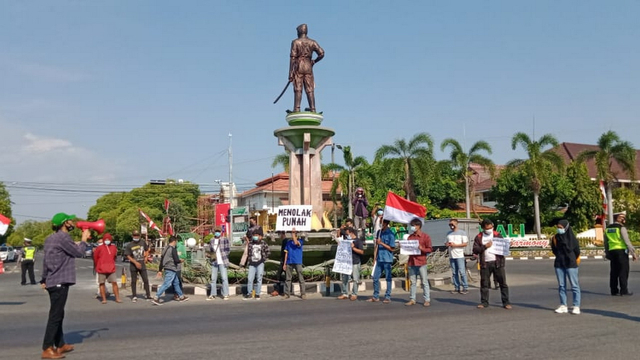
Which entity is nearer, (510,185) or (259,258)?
(259,258)

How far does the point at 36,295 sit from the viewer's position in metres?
17.6

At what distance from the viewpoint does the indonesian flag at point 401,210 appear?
15.3 meters

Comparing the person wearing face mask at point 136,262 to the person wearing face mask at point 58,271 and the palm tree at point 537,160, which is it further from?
the palm tree at point 537,160

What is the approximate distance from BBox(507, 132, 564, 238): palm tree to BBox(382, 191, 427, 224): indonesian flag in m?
29.9

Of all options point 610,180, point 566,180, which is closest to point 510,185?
point 566,180

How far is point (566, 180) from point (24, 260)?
136 ft

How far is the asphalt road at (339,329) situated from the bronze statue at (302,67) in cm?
1005

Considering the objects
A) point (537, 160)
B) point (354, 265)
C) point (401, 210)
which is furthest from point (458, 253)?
point (537, 160)

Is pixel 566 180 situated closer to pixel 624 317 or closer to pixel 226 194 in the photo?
pixel 624 317

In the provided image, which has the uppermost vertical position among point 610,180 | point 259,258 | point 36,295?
point 610,180

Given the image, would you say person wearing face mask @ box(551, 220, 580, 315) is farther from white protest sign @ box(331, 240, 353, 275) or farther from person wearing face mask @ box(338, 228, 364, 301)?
white protest sign @ box(331, 240, 353, 275)

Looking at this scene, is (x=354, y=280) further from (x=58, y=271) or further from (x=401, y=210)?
(x=58, y=271)

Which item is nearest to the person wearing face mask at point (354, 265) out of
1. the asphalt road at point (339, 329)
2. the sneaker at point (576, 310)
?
the asphalt road at point (339, 329)

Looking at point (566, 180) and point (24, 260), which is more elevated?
point (566, 180)
